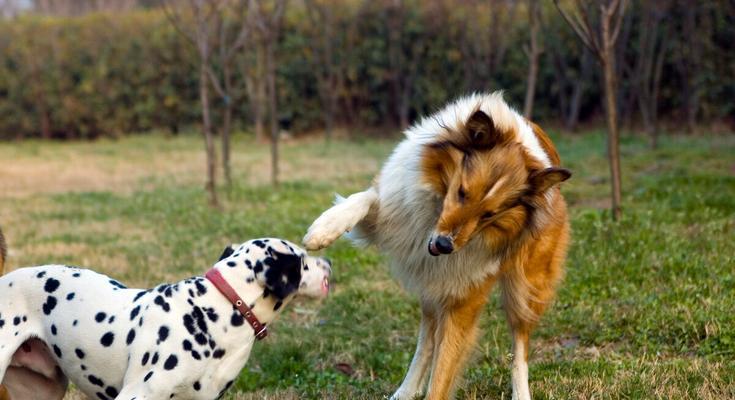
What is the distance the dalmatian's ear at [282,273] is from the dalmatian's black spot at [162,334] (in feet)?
1.65

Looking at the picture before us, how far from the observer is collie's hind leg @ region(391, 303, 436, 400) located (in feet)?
17.6

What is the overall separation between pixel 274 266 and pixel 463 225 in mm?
995

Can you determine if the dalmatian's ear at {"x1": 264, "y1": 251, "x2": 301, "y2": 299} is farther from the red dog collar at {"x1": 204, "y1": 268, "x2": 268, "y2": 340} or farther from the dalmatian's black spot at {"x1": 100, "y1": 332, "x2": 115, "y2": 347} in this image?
the dalmatian's black spot at {"x1": 100, "y1": 332, "x2": 115, "y2": 347}

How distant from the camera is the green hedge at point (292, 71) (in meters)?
23.0

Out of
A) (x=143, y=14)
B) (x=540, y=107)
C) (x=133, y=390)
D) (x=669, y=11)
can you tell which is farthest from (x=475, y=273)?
(x=143, y=14)

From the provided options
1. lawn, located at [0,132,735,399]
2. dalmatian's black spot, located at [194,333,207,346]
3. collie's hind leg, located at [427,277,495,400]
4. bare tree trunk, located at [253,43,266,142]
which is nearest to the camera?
dalmatian's black spot, located at [194,333,207,346]

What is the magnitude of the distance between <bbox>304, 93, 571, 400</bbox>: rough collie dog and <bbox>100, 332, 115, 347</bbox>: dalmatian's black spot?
1.24 m

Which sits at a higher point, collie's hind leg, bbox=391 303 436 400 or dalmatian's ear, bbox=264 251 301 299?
dalmatian's ear, bbox=264 251 301 299

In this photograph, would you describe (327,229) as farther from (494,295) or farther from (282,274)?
(494,295)

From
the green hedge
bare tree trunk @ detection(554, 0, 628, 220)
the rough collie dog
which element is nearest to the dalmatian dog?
the rough collie dog

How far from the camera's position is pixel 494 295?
706 centimetres

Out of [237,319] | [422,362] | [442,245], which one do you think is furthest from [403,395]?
[237,319]

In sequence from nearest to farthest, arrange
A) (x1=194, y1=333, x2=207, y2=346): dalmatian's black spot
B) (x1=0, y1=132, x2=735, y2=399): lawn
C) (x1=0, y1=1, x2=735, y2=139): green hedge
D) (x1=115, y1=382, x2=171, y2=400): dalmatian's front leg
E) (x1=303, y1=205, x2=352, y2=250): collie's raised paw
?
(x1=115, y1=382, x2=171, y2=400): dalmatian's front leg < (x1=194, y1=333, x2=207, y2=346): dalmatian's black spot < (x1=303, y1=205, x2=352, y2=250): collie's raised paw < (x1=0, y1=132, x2=735, y2=399): lawn < (x1=0, y1=1, x2=735, y2=139): green hedge

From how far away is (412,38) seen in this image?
2427cm
